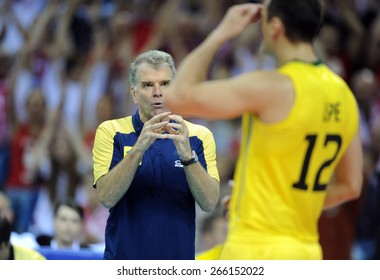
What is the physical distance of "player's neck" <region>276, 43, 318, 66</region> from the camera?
164 inches

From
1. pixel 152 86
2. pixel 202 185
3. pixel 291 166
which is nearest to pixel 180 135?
pixel 202 185

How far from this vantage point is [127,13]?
10609 mm

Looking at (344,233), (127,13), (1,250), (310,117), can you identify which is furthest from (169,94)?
A: (127,13)

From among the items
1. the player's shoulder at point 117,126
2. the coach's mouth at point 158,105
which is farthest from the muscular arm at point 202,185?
the player's shoulder at point 117,126

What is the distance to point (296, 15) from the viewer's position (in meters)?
4.10

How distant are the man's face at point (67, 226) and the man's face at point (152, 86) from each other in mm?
2908

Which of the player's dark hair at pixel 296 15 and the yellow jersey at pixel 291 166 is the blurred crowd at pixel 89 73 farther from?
the player's dark hair at pixel 296 15

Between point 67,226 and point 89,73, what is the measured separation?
3180 millimetres

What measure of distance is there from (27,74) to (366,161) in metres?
4.01

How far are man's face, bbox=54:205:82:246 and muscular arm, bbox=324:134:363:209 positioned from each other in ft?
11.7

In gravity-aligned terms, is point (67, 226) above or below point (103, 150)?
below

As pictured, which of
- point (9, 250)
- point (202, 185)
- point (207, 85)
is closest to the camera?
point (207, 85)

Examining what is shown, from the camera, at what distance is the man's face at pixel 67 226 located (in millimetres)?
7652

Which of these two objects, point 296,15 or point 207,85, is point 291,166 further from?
point 296,15
